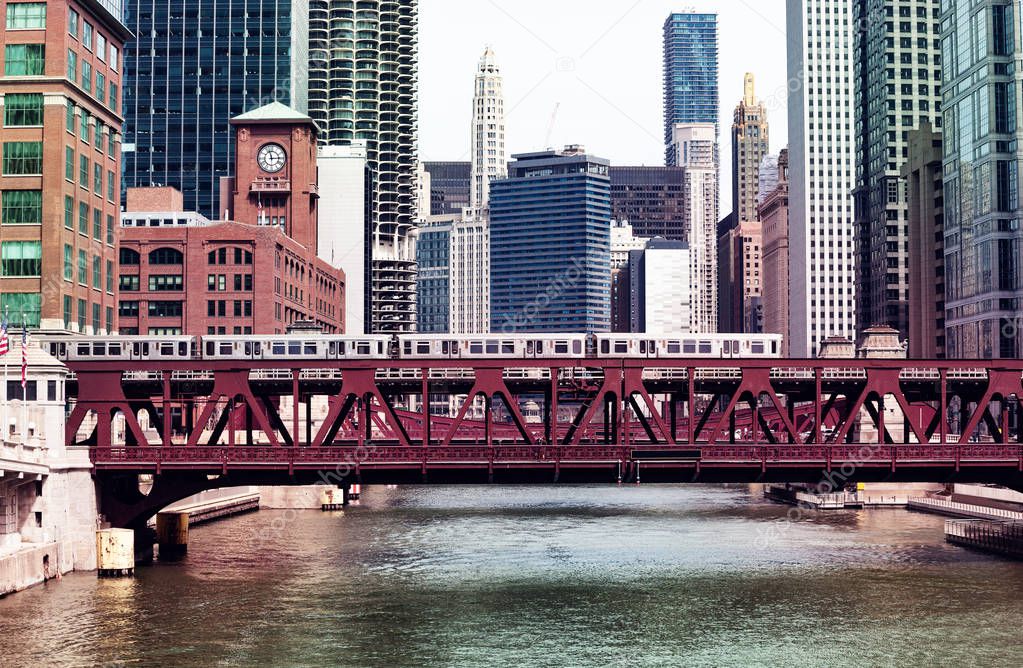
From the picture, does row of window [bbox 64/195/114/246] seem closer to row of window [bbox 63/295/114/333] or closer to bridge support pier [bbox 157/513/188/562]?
row of window [bbox 63/295/114/333]

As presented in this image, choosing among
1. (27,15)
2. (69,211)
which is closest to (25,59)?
(27,15)

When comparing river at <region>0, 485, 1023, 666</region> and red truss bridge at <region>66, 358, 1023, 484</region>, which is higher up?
red truss bridge at <region>66, 358, 1023, 484</region>

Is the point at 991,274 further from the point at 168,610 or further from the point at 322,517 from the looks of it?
the point at 168,610

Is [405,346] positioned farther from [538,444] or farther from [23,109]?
[23,109]

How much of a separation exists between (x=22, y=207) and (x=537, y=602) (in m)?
62.6

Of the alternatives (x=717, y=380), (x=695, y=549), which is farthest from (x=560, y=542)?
(x=717, y=380)

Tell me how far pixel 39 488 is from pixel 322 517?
5194 cm

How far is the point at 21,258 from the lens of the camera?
4518 inches

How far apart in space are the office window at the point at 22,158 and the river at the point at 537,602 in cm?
3287

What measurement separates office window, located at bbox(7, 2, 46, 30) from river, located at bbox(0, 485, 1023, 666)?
142ft

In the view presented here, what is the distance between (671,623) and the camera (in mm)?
68562

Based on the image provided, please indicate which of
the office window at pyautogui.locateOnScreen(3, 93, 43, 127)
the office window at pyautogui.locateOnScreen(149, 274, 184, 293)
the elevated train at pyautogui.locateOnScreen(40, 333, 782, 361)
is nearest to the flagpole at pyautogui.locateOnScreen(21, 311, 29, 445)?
the elevated train at pyautogui.locateOnScreen(40, 333, 782, 361)

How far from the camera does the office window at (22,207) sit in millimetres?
113938

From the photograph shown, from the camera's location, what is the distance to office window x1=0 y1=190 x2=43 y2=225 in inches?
4486
